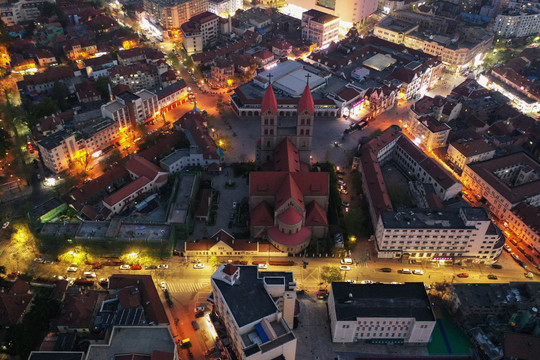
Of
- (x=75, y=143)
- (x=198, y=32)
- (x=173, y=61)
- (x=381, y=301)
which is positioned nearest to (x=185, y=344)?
(x=381, y=301)

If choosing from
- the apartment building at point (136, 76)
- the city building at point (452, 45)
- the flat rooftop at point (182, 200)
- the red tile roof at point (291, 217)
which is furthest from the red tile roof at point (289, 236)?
the city building at point (452, 45)

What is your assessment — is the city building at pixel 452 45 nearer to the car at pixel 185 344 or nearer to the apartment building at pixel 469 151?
the apartment building at pixel 469 151

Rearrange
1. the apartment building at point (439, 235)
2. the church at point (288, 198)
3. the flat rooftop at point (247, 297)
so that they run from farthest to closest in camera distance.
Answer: the church at point (288, 198)
the apartment building at point (439, 235)
the flat rooftop at point (247, 297)

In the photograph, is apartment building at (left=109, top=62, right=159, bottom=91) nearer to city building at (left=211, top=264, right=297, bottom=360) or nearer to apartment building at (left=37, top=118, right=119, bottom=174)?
apartment building at (left=37, top=118, right=119, bottom=174)

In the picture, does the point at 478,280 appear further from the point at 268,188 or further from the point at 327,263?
the point at 268,188

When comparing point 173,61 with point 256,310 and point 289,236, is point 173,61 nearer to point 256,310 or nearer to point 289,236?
point 289,236
